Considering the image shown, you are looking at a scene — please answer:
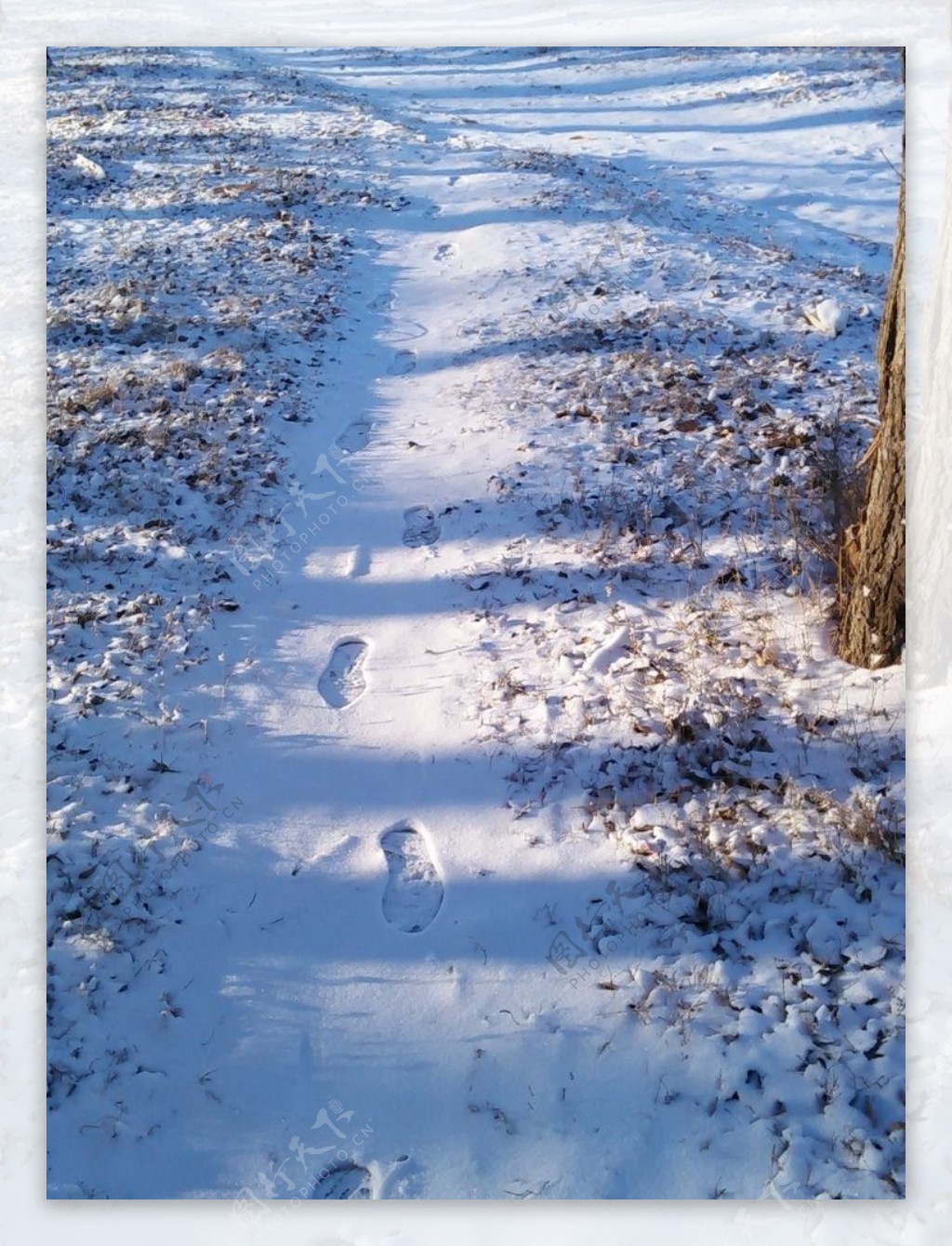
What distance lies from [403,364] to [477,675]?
2595 mm

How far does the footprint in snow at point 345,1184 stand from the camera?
2744 mm

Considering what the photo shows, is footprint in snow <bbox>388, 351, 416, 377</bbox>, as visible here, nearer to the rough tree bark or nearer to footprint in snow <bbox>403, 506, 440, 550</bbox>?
footprint in snow <bbox>403, 506, 440, 550</bbox>

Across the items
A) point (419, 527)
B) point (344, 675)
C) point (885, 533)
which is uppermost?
point (885, 533)

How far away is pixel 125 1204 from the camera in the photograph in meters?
2.80

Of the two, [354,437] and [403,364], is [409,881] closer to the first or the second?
[354,437]

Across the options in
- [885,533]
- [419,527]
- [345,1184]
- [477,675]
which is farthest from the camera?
[419,527]

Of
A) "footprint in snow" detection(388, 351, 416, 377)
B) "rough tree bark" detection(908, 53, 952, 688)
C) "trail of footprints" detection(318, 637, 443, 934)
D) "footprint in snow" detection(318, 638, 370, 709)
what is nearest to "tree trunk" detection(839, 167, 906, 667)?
"rough tree bark" detection(908, 53, 952, 688)

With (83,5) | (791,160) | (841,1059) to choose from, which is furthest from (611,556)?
(791,160)

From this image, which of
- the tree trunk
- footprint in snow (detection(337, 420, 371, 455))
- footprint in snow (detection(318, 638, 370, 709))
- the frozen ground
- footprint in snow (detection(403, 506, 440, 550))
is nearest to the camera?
the frozen ground

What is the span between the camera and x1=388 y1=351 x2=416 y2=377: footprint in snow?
534 cm

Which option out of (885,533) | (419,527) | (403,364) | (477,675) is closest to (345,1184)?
(477,675)

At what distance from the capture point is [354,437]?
4.98 meters

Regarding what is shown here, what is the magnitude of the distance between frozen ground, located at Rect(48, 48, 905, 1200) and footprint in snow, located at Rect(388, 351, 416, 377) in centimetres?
6

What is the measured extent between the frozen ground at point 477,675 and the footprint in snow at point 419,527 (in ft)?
0.08
